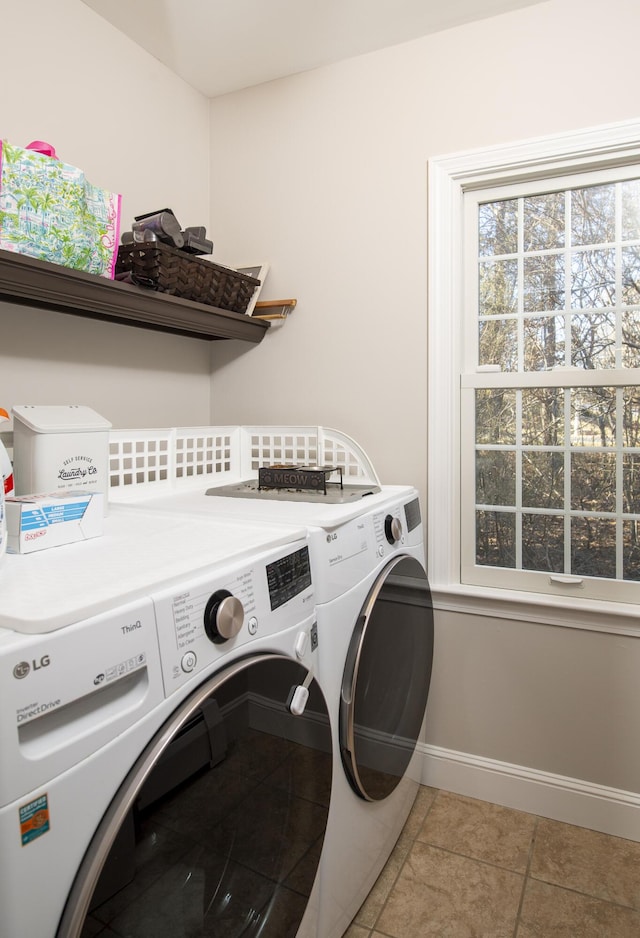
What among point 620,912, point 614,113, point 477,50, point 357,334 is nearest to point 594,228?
point 614,113

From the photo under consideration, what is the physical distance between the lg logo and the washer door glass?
19 cm

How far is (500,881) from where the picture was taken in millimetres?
1546

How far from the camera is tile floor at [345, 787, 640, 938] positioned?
4.61 feet

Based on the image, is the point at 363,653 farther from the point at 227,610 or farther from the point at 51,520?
the point at 51,520

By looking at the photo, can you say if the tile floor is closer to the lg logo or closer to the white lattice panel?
the white lattice panel

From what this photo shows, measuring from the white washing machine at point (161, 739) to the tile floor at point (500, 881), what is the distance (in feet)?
1.86

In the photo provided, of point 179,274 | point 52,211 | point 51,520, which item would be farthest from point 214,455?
point 51,520

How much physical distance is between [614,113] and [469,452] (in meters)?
1.07

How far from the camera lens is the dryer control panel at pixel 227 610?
0.74m

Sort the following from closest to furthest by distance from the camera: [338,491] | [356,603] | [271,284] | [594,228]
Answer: [356,603] < [338,491] < [594,228] < [271,284]

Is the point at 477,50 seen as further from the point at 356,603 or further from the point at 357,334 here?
the point at 356,603

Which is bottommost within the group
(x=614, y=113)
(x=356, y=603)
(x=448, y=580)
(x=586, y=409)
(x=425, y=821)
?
(x=425, y=821)

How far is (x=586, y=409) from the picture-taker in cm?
180

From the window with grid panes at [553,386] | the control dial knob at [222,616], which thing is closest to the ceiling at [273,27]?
the window with grid panes at [553,386]
